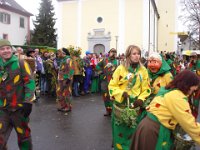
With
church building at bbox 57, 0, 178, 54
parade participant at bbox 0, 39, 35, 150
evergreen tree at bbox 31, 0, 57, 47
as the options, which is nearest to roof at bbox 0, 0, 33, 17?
evergreen tree at bbox 31, 0, 57, 47

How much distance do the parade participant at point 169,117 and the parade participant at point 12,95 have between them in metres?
1.81

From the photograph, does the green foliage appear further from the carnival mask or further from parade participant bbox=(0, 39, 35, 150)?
parade participant bbox=(0, 39, 35, 150)

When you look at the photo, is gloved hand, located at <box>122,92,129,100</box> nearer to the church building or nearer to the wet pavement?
the wet pavement

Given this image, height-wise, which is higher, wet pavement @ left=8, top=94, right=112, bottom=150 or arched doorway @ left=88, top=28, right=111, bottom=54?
arched doorway @ left=88, top=28, right=111, bottom=54

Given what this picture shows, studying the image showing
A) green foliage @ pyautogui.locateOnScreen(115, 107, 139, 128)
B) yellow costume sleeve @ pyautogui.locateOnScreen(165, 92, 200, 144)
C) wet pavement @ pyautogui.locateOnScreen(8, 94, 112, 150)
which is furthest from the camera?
wet pavement @ pyautogui.locateOnScreen(8, 94, 112, 150)

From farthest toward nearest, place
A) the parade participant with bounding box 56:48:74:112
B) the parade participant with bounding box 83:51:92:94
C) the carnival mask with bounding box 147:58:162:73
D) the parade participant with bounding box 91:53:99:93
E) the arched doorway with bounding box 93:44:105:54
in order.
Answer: the arched doorway with bounding box 93:44:105:54 → the parade participant with bounding box 91:53:99:93 → the parade participant with bounding box 83:51:92:94 → the parade participant with bounding box 56:48:74:112 → the carnival mask with bounding box 147:58:162:73

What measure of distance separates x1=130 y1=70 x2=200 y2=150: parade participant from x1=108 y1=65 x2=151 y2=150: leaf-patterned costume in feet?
3.72

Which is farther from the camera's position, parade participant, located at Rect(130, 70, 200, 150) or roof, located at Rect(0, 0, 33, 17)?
roof, located at Rect(0, 0, 33, 17)

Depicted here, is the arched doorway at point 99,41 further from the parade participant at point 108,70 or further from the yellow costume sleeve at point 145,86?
the yellow costume sleeve at point 145,86

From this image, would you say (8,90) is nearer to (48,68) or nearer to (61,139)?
(61,139)

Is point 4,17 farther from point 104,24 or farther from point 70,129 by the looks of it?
point 70,129

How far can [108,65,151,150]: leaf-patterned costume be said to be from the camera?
183 inches

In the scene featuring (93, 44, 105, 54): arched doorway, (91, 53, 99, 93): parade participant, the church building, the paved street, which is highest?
the church building

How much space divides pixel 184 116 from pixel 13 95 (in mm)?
2450
